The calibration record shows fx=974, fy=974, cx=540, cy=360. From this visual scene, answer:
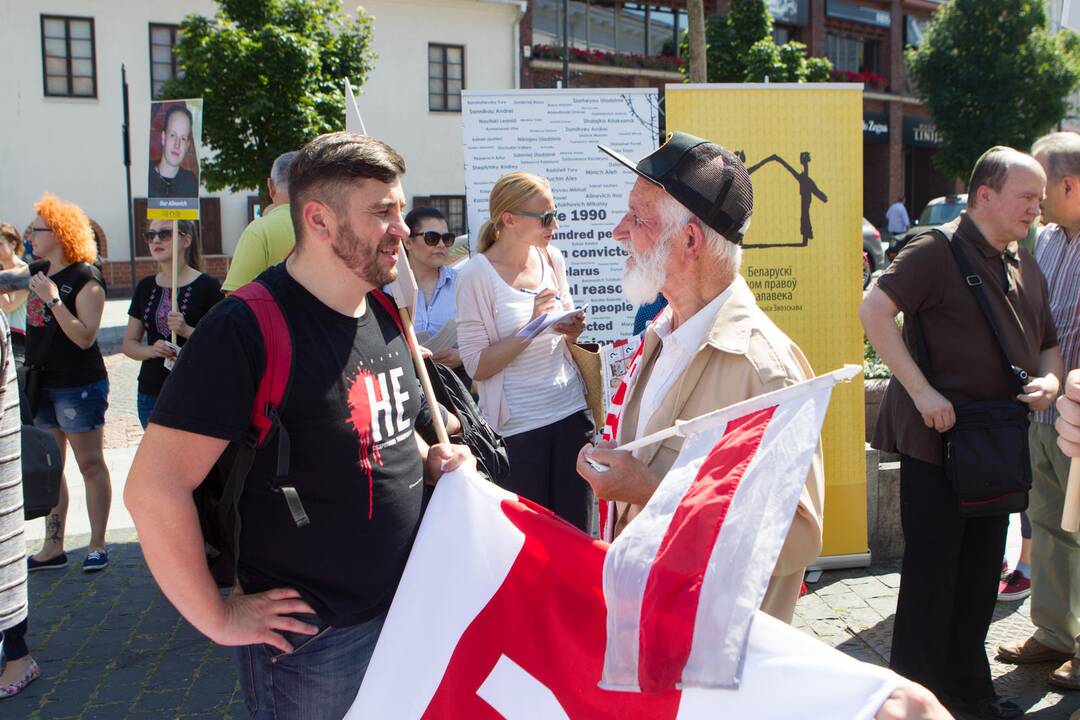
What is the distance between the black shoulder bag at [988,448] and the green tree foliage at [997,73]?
108 ft

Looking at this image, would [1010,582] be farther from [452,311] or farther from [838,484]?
[452,311]

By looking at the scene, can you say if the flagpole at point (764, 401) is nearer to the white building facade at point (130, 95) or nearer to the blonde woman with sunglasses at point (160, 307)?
the blonde woman with sunglasses at point (160, 307)

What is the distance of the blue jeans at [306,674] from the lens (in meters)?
2.29

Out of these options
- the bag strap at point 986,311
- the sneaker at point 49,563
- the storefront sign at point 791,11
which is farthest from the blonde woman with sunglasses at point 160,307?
the storefront sign at point 791,11

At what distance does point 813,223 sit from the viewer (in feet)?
17.1

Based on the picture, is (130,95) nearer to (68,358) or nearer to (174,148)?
(174,148)

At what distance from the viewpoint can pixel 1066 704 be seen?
13.2 feet

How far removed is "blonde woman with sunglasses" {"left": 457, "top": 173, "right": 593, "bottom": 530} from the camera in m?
A: 4.36

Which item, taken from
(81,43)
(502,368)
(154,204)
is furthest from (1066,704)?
(81,43)

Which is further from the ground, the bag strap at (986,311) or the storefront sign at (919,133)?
the storefront sign at (919,133)

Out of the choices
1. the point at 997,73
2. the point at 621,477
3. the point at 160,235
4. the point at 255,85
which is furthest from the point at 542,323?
the point at 997,73

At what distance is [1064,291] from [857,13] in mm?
39409

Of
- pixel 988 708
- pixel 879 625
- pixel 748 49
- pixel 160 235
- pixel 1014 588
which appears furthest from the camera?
pixel 748 49

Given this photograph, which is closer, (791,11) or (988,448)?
(988,448)
